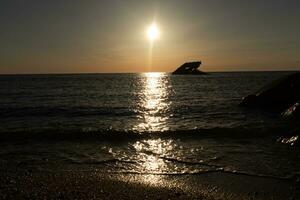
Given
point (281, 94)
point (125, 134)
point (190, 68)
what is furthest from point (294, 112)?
point (190, 68)

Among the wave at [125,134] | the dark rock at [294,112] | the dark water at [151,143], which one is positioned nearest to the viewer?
the dark water at [151,143]

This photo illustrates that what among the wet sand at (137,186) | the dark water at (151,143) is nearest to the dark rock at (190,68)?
the dark water at (151,143)

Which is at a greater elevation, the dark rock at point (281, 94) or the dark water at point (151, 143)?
the dark rock at point (281, 94)

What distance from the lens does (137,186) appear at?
30.0 ft

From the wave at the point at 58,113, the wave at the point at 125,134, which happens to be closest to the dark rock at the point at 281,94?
the wave at the point at 125,134

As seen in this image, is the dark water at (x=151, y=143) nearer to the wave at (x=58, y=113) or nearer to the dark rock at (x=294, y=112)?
A: the wave at (x=58, y=113)

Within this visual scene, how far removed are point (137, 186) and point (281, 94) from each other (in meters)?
19.5

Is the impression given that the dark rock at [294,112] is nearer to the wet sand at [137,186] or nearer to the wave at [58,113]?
the wave at [58,113]

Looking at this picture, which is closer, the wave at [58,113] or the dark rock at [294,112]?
the dark rock at [294,112]

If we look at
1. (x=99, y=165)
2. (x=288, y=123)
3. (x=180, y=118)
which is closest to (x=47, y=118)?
(x=180, y=118)

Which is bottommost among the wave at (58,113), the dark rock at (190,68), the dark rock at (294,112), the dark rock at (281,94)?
the wave at (58,113)

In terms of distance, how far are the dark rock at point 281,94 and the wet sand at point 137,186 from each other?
652 inches

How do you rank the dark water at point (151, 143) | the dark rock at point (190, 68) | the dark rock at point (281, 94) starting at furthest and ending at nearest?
the dark rock at point (190, 68) < the dark rock at point (281, 94) < the dark water at point (151, 143)

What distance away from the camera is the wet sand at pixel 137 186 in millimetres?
8336
